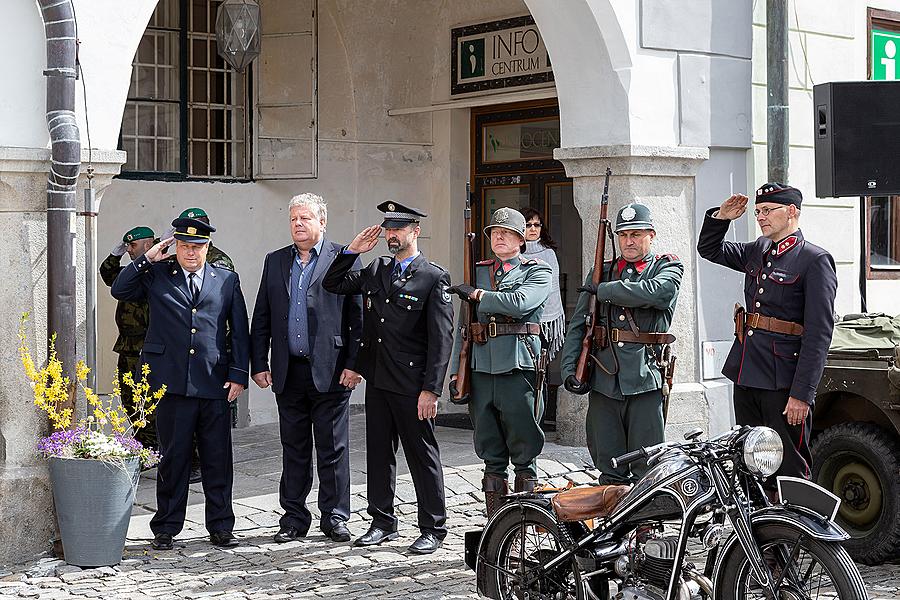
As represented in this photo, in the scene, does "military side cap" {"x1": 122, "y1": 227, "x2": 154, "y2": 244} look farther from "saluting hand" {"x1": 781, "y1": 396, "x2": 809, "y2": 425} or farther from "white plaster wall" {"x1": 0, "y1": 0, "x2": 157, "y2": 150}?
"saluting hand" {"x1": 781, "y1": 396, "x2": 809, "y2": 425}

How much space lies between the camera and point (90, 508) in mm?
6797

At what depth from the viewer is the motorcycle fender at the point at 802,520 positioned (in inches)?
189

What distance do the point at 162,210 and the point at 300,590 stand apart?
509 cm

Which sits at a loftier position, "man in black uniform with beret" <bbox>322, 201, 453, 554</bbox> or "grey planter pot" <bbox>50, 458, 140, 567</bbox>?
"man in black uniform with beret" <bbox>322, 201, 453, 554</bbox>

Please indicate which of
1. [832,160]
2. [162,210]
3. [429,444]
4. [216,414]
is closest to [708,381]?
[832,160]

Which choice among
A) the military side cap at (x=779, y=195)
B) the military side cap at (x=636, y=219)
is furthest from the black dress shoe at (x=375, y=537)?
the military side cap at (x=779, y=195)

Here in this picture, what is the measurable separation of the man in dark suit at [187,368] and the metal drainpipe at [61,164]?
0.39 m

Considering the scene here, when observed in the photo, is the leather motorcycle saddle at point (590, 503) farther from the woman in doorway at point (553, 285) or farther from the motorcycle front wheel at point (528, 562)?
the woman in doorway at point (553, 285)

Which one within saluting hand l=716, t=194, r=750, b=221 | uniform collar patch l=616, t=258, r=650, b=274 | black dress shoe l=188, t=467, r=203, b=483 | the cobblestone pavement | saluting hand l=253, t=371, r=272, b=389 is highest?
saluting hand l=716, t=194, r=750, b=221

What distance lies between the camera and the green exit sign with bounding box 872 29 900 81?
11.1 m

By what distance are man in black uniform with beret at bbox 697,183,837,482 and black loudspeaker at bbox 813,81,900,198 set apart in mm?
1963

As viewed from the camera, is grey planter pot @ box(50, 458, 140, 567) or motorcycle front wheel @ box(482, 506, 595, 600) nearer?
motorcycle front wheel @ box(482, 506, 595, 600)

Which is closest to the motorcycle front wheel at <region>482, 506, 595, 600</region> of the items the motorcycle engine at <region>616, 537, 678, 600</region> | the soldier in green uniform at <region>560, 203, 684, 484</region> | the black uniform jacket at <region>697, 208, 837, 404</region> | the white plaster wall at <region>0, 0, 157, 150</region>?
the motorcycle engine at <region>616, 537, 678, 600</region>

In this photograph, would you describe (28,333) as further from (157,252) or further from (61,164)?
(61,164)
